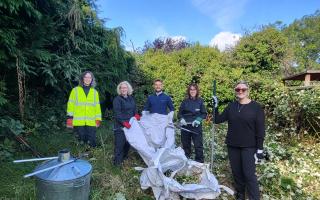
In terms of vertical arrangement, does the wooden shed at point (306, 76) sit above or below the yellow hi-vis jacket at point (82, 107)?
above

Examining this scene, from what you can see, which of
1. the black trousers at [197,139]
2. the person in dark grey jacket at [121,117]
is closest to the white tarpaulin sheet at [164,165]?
the person in dark grey jacket at [121,117]

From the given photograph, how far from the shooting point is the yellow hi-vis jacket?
547 centimetres

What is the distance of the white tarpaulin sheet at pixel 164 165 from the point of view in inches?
160

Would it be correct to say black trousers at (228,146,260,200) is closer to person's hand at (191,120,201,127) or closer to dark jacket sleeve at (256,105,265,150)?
dark jacket sleeve at (256,105,265,150)

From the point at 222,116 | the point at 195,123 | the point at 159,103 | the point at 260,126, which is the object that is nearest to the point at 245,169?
the point at 260,126

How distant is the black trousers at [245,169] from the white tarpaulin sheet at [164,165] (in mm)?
278

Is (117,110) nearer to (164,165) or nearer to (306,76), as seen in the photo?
(164,165)

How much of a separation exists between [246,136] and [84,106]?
284 centimetres

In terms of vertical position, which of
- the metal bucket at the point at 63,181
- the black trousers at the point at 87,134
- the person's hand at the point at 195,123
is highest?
the person's hand at the point at 195,123

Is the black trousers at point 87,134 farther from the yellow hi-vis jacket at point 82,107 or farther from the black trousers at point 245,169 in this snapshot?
the black trousers at point 245,169

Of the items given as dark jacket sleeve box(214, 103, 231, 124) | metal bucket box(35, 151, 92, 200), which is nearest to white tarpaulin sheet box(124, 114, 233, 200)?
dark jacket sleeve box(214, 103, 231, 124)

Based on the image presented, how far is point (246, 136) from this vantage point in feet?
13.6

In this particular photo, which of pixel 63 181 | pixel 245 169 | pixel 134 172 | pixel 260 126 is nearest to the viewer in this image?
pixel 63 181

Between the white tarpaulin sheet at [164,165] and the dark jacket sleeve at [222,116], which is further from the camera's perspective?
the dark jacket sleeve at [222,116]
